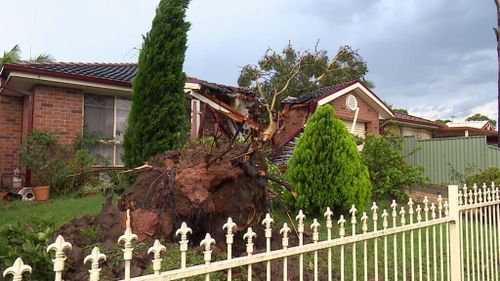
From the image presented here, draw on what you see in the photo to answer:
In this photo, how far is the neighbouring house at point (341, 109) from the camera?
15.1m

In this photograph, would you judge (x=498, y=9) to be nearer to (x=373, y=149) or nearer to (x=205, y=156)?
(x=373, y=149)

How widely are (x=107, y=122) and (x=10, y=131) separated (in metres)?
2.68

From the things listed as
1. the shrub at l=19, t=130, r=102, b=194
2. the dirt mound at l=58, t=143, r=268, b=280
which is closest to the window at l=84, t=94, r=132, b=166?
the shrub at l=19, t=130, r=102, b=194

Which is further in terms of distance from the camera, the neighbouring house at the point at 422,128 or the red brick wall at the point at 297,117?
the neighbouring house at the point at 422,128

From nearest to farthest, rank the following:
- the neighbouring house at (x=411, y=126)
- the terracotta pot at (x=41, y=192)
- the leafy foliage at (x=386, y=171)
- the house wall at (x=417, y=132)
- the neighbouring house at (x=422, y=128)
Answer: the leafy foliage at (x=386, y=171) < the terracotta pot at (x=41, y=192) < the neighbouring house at (x=411, y=126) < the neighbouring house at (x=422, y=128) < the house wall at (x=417, y=132)

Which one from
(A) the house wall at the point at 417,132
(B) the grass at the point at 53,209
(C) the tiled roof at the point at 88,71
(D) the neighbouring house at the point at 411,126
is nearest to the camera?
(B) the grass at the point at 53,209

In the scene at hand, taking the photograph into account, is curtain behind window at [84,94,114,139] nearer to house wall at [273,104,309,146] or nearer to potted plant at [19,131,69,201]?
potted plant at [19,131,69,201]

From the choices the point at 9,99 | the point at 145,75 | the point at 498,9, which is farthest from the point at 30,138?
the point at 498,9

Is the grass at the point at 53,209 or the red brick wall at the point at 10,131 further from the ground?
the red brick wall at the point at 10,131

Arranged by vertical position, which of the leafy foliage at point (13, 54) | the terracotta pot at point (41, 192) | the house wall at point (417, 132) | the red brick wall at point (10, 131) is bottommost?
the terracotta pot at point (41, 192)

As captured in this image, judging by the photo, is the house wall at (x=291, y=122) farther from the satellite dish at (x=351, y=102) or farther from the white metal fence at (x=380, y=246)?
the white metal fence at (x=380, y=246)

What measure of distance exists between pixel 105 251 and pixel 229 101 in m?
10.1

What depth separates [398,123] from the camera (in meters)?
20.2

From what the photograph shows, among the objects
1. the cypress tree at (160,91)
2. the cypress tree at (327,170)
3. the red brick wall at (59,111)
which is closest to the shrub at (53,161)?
the red brick wall at (59,111)
